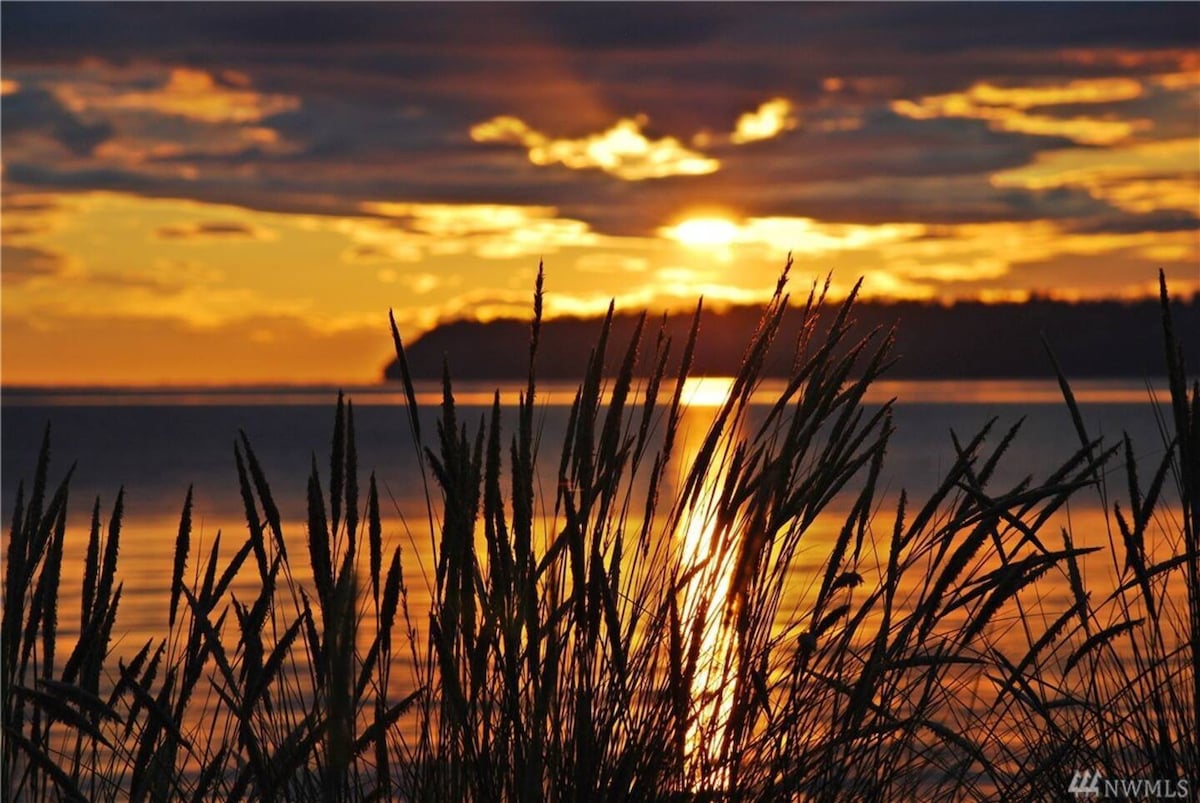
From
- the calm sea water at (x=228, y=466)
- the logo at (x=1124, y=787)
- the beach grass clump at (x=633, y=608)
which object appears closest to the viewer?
the beach grass clump at (x=633, y=608)

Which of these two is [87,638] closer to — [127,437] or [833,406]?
[833,406]

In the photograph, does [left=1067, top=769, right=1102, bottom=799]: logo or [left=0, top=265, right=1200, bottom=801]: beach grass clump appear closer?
[left=0, top=265, right=1200, bottom=801]: beach grass clump

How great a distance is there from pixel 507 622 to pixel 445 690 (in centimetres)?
21

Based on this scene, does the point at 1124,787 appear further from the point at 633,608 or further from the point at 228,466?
the point at 228,466

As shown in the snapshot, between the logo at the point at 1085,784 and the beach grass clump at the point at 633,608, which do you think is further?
the logo at the point at 1085,784

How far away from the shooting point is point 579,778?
274 cm

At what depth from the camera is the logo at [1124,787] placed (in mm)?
3049

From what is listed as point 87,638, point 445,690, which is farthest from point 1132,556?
point 87,638

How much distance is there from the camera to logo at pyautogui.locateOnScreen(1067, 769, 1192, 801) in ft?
10.0

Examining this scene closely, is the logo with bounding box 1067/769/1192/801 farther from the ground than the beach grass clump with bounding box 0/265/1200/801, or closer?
closer

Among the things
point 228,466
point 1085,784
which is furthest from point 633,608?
point 228,466

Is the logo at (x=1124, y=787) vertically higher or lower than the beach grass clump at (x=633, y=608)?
lower

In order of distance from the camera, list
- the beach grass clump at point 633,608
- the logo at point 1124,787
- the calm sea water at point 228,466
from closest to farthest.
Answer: the beach grass clump at point 633,608 < the logo at point 1124,787 < the calm sea water at point 228,466

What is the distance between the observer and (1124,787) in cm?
306
